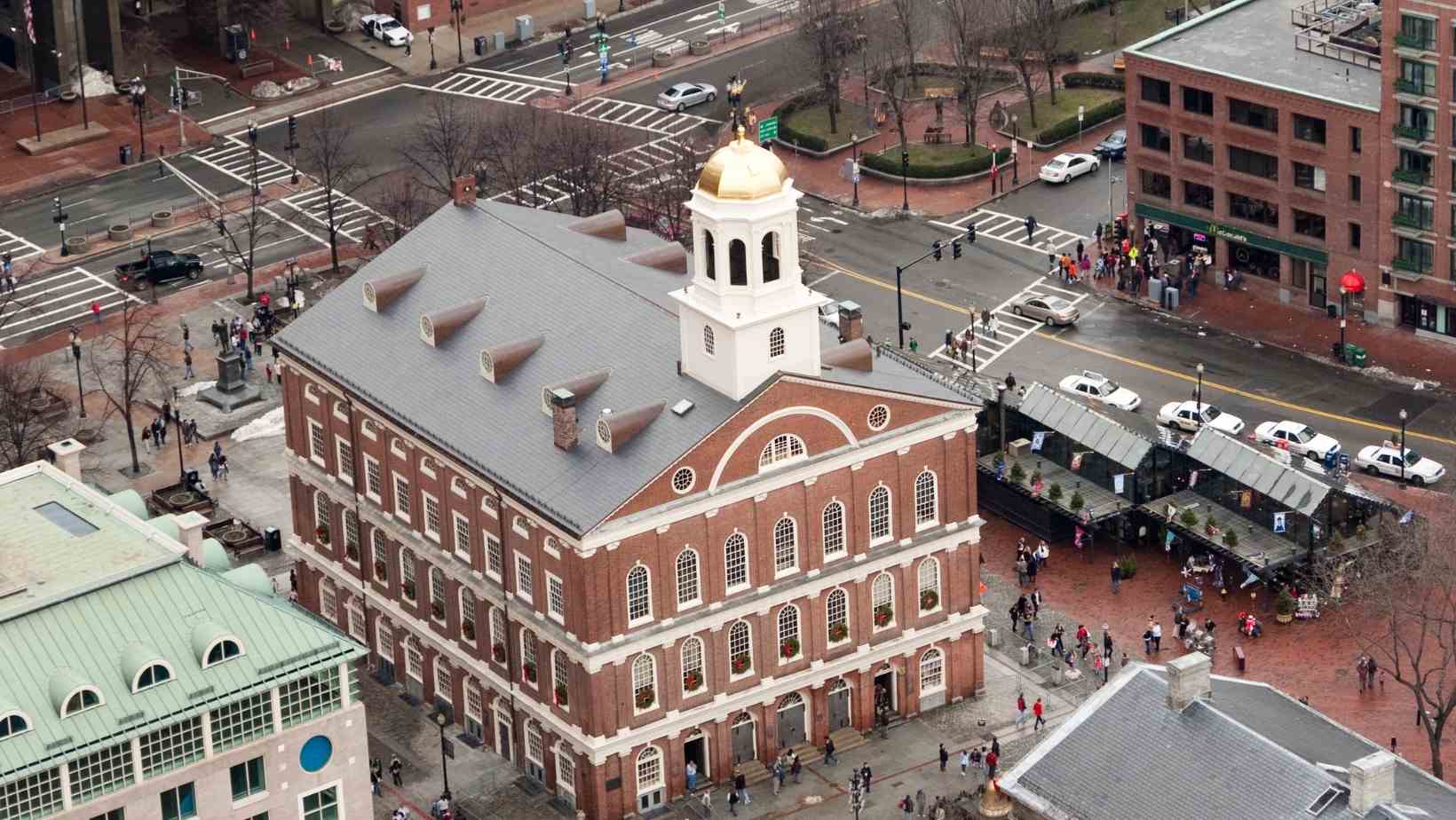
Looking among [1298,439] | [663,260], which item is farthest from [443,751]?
[1298,439]

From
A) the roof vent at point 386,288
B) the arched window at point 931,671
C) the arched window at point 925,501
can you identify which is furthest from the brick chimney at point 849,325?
the roof vent at point 386,288

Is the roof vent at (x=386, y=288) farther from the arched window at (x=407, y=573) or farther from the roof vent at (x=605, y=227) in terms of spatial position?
the arched window at (x=407, y=573)

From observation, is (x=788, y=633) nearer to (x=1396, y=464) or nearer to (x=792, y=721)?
A: (x=792, y=721)

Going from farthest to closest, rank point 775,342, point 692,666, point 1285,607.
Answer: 1. point 1285,607
2. point 692,666
3. point 775,342

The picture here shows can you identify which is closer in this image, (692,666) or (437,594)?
(692,666)

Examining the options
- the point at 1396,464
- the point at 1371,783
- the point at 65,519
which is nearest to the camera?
the point at 1371,783

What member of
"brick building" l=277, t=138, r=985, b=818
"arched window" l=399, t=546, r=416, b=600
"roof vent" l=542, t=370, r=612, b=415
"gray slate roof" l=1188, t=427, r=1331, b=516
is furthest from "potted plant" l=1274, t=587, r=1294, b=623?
"arched window" l=399, t=546, r=416, b=600
